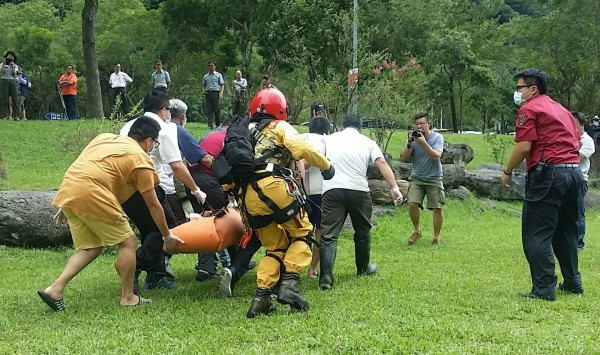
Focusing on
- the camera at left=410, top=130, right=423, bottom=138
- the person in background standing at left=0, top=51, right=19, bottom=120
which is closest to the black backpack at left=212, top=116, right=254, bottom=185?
the camera at left=410, top=130, right=423, bottom=138

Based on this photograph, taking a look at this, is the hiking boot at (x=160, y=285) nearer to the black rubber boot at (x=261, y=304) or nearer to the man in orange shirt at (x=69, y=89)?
the black rubber boot at (x=261, y=304)

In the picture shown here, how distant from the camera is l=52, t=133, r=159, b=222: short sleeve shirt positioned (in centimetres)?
538

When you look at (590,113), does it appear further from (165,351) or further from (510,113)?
(165,351)

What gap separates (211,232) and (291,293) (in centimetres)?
110

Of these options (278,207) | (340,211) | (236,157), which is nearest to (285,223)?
(278,207)

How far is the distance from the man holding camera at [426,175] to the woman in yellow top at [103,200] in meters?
5.15

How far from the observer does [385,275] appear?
725cm

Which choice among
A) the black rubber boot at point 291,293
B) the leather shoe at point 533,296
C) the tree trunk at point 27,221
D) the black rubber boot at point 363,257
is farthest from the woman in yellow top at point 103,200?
the leather shoe at point 533,296

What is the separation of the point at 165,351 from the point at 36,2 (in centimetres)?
4022

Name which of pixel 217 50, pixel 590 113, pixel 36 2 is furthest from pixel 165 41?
pixel 590 113

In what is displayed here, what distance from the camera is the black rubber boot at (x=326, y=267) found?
6.52 metres

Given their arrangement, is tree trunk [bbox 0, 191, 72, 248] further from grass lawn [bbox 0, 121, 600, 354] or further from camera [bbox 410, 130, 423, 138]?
camera [bbox 410, 130, 423, 138]

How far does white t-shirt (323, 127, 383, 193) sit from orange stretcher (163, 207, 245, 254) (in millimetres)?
1184

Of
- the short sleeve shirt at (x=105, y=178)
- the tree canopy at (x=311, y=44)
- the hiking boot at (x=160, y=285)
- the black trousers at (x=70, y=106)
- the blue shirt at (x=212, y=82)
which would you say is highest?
the tree canopy at (x=311, y=44)
